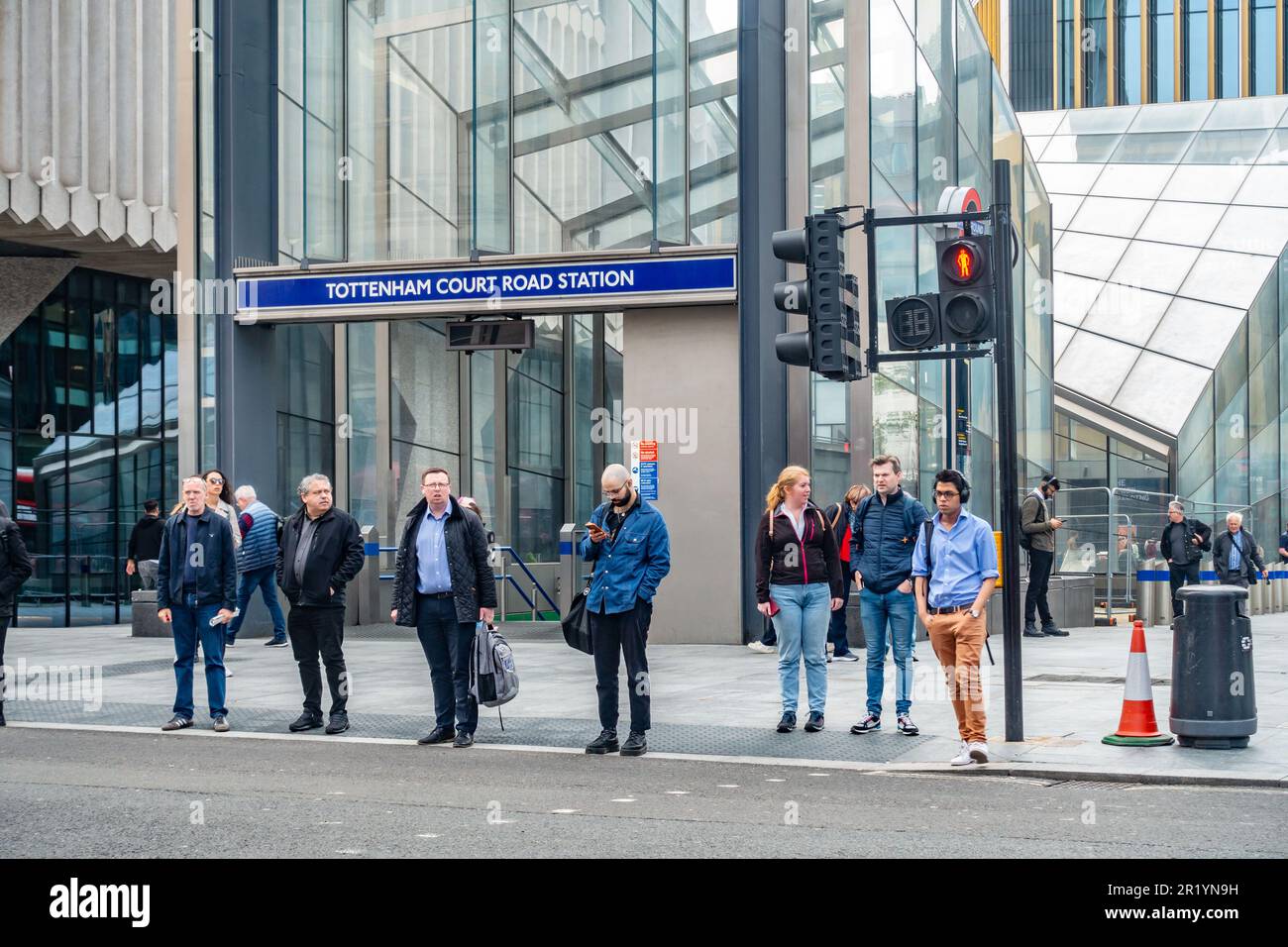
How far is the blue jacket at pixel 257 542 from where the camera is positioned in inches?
654

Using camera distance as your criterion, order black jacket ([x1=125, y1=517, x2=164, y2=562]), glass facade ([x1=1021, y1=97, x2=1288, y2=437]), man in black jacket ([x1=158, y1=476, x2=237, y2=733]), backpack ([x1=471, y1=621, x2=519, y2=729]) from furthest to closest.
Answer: glass facade ([x1=1021, y1=97, x2=1288, y2=437])
black jacket ([x1=125, y1=517, x2=164, y2=562])
man in black jacket ([x1=158, y1=476, x2=237, y2=733])
backpack ([x1=471, y1=621, x2=519, y2=729])

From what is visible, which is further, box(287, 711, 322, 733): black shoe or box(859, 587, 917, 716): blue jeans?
box(287, 711, 322, 733): black shoe

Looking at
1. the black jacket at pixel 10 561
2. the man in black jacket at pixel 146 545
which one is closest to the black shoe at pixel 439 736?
the black jacket at pixel 10 561

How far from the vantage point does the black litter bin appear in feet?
31.1

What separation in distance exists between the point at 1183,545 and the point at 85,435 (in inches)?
793

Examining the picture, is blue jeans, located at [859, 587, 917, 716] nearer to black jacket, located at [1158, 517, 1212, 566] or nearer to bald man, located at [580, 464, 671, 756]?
bald man, located at [580, 464, 671, 756]

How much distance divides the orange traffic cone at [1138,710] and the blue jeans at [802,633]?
77.3 inches

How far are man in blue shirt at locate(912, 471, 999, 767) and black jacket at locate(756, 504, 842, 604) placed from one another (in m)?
1.08

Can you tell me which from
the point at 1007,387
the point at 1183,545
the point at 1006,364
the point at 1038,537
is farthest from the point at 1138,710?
the point at 1183,545

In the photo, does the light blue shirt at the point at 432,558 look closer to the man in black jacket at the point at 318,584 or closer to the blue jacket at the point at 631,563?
the man in black jacket at the point at 318,584

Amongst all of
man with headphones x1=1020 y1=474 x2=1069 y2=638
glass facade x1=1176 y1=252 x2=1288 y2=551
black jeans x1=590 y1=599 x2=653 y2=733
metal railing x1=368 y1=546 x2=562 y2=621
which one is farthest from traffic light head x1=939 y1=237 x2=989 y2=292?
glass facade x1=1176 y1=252 x2=1288 y2=551
